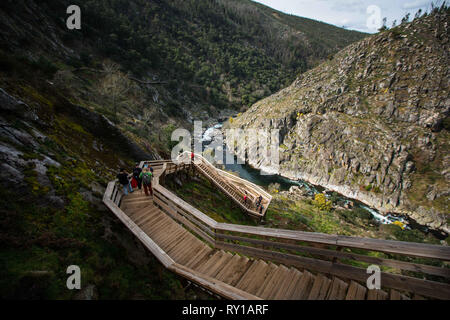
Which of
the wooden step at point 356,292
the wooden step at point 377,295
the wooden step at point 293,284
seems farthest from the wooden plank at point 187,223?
the wooden step at point 377,295

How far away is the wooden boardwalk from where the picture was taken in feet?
9.75

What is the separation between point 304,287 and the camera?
12.7 feet

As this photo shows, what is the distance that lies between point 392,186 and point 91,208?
68.4 metres

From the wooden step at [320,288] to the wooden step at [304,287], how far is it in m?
0.19

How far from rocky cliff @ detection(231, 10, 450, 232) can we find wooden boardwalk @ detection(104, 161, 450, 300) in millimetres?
63271

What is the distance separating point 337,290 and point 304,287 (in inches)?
23.8

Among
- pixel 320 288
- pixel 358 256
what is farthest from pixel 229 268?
pixel 358 256

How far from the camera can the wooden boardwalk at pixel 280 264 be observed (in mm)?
2971

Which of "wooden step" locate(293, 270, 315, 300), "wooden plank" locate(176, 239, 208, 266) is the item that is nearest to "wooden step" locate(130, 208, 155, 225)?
"wooden plank" locate(176, 239, 208, 266)

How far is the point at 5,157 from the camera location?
17.5 feet

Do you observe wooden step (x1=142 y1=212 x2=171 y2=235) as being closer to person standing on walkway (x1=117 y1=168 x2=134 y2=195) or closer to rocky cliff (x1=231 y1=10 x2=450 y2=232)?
person standing on walkway (x1=117 y1=168 x2=134 y2=195)
